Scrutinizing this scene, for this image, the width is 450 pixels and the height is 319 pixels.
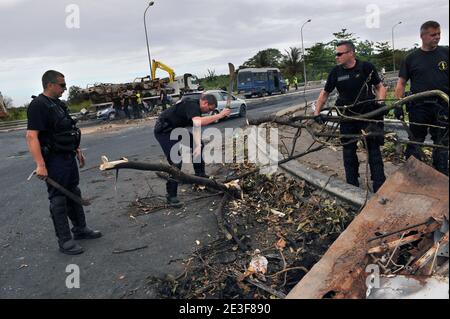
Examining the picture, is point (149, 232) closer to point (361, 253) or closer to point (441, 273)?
point (361, 253)

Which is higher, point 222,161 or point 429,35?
point 429,35

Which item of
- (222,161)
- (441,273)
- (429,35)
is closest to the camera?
(441,273)

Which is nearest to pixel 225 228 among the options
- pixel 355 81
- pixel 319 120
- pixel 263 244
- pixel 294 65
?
pixel 263 244

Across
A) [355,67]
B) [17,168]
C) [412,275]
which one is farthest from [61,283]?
[17,168]

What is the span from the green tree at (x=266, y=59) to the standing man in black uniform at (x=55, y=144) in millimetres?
50414

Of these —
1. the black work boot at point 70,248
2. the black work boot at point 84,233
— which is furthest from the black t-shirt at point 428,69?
the black work boot at point 70,248

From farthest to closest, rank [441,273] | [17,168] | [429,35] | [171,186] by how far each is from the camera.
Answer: [17,168]
[171,186]
[429,35]
[441,273]

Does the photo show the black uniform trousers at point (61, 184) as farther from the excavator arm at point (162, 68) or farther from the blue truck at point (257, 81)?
the blue truck at point (257, 81)

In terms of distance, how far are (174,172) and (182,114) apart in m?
1.48

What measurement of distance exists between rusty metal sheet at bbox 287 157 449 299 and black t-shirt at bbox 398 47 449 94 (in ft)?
5.91

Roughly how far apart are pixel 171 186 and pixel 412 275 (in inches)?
136

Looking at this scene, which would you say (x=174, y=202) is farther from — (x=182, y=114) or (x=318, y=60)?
(x=318, y=60)

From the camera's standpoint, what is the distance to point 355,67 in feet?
15.1

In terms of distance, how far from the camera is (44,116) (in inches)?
155
